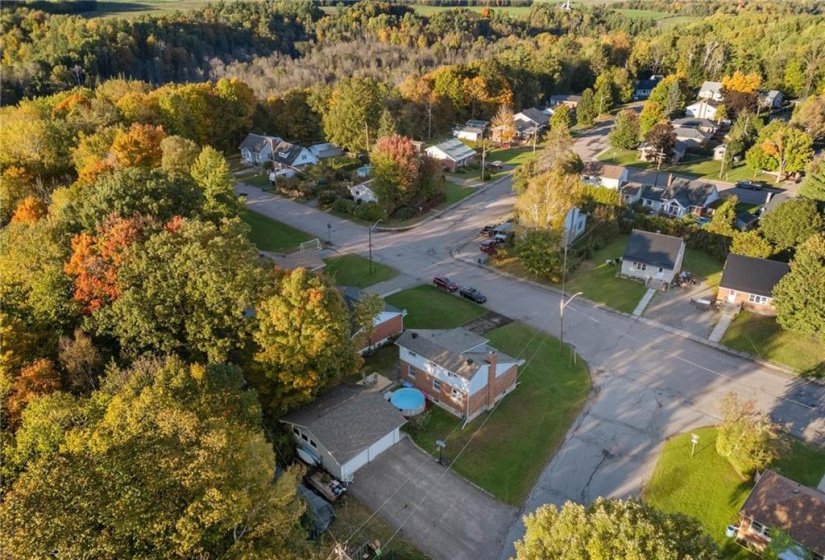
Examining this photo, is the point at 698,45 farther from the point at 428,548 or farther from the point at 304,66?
the point at 428,548

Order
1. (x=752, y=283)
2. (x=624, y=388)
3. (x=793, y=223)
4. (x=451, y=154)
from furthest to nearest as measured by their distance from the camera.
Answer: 1. (x=451, y=154)
2. (x=793, y=223)
3. (x=752, y=283)
4. (x=624, y=388)

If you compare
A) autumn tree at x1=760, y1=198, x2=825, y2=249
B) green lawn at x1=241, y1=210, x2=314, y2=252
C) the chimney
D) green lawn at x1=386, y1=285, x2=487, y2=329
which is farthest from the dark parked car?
green lawn at x1=241, y1=210, x2=314, y2=252

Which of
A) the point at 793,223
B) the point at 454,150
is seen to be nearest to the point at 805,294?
the point at 793,223

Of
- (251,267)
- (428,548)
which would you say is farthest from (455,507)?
(251,267)

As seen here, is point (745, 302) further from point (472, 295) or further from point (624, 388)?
point (472, 295)

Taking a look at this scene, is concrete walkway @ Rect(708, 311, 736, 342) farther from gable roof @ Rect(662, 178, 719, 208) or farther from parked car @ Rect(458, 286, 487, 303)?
gable roof @ Rect(662, 178, 719, 208)

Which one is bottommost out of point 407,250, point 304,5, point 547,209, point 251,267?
point 407,250
